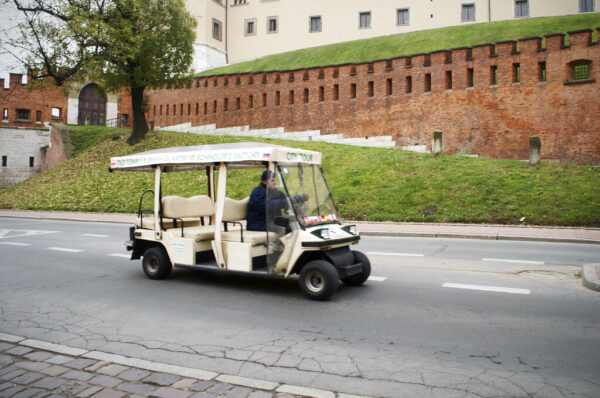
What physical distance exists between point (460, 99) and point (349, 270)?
23.0m

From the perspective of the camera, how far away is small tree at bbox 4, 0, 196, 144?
86.5ft

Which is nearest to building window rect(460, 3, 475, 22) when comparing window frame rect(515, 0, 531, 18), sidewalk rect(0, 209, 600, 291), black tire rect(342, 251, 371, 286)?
window frame rect(515, 0, 531, 18)

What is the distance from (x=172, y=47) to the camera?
31.4 metres

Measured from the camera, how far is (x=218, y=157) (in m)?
7.51

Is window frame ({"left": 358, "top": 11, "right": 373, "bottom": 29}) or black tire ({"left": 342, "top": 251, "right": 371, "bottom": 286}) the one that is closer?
black tire ({"left": 342, "top": 251, "right": 371, "bottom": 286})

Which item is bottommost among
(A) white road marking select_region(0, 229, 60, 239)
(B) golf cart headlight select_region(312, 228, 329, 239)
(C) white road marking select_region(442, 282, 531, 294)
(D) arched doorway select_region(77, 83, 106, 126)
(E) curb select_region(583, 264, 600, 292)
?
(C) white road marking select_region(442, 282, 531, 294)

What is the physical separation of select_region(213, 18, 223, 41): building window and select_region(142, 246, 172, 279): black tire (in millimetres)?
51716

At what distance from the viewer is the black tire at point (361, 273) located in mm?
7480

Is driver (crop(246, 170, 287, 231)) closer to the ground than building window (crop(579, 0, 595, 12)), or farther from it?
closer to the ground

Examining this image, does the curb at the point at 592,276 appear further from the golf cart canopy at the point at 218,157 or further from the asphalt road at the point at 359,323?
the golf cart canopy at the point at 218,157

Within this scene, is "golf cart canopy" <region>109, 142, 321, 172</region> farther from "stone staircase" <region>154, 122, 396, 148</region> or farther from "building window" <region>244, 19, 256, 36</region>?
"building window" <region>244, 19, 256, 36</region>

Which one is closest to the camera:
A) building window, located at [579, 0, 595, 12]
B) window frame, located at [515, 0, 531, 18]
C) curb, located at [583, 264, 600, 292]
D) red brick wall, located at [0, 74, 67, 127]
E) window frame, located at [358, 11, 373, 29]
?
curb, located at [583, 264, 600, 292]

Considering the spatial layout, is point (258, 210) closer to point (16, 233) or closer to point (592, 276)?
point (592, 276)

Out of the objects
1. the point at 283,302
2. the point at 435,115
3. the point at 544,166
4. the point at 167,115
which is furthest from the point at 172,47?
the point at 283,302
